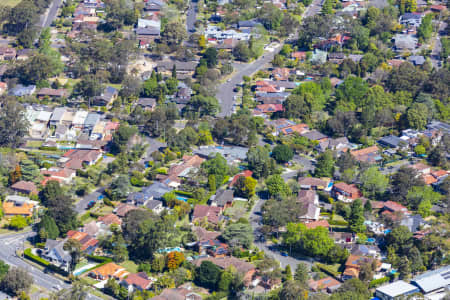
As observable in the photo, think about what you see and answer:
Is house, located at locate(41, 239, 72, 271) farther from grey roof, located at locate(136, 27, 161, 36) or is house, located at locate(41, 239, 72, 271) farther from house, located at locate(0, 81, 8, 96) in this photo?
grey roof, located at locate(136, 27, 161, 36)

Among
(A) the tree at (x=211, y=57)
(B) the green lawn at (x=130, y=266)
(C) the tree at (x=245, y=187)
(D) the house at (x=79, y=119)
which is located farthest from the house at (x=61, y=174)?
(A) the tree at (x=211, y=57)

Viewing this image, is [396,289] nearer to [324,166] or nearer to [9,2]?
[324,166]

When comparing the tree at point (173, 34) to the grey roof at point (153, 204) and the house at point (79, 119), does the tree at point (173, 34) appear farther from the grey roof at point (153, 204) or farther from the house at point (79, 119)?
the grey roof at point (153, 204)

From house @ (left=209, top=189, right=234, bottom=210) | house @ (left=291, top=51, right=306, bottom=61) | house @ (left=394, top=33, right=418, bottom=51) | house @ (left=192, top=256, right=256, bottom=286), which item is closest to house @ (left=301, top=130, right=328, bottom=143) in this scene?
house @ (left=209, top=189, right=234, bottom=210)

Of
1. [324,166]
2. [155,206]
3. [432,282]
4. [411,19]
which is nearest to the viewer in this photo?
[432,282]

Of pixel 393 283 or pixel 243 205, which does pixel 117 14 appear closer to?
pixel 243 205

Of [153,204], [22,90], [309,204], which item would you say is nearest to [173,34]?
[22,90]

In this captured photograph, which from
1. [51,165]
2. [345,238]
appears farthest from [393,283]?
[51,165]
